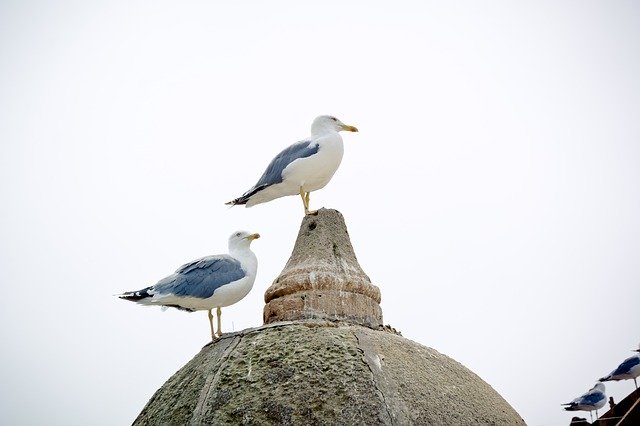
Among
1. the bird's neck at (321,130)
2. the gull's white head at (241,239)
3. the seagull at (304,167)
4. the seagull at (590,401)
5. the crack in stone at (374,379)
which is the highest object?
the bird's neck at (321,130)

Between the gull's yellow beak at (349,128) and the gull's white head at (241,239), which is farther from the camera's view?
the gull's yellow beak at (349,128)

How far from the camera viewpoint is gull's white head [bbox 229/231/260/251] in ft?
23.9

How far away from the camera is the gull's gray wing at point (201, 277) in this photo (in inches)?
265

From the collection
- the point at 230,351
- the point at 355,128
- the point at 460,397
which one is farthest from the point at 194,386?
the point at 355,128

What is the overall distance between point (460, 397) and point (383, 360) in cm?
83

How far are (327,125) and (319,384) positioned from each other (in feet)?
12.1

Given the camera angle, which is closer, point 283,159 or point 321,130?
point 283,159

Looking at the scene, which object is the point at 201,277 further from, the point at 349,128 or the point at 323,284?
the point at 349,128

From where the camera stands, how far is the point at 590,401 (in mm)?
15617

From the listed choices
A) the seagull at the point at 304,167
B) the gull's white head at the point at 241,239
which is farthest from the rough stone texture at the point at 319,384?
the seagull at the point at 304,167

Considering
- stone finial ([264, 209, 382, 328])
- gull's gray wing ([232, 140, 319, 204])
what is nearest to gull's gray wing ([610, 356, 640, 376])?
stone finial ([264, 209, 382, 328])

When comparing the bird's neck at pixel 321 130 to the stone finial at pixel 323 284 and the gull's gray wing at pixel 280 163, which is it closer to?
the gull's gray wing at pixel 280 163

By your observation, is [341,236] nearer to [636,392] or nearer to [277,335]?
[277,335]

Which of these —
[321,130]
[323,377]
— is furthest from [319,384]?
[321,130]
